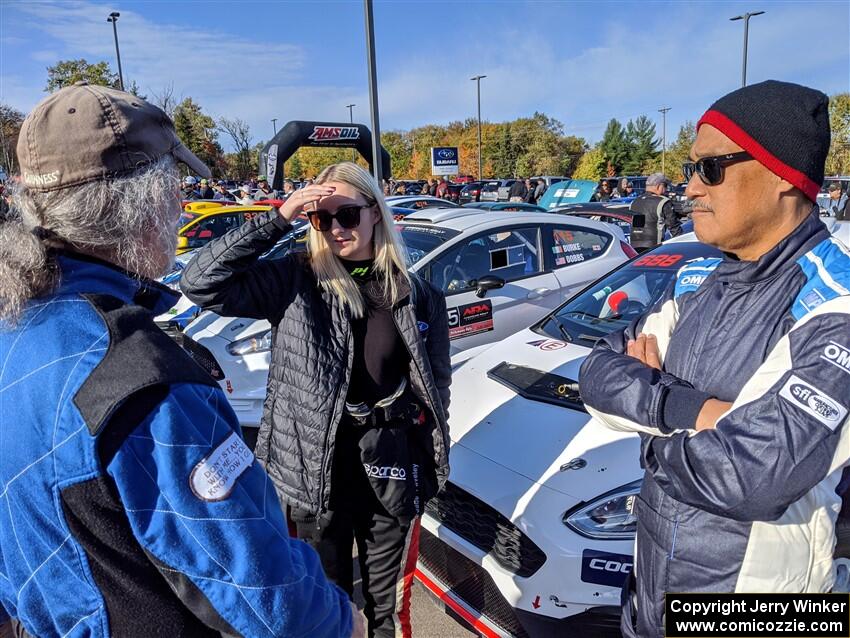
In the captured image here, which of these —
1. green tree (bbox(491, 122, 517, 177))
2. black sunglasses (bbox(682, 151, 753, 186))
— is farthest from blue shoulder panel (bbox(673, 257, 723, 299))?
green tree (bbox(491, 122, 517, 177))

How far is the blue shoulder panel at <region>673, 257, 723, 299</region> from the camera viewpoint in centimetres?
171

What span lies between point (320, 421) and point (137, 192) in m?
1.15

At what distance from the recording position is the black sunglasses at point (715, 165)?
4.63 feet

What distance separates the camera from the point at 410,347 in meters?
2.15

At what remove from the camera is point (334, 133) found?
11.4 m

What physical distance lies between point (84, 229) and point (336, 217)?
4.02 feet

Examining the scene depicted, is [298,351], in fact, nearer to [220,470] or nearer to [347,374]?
[347,374]

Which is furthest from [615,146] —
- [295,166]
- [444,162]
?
[444,162]

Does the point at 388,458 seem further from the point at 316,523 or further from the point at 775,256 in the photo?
the point at 775,256

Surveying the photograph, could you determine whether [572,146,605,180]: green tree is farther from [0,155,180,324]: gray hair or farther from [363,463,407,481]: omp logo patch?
[0,155,180,324]: gray hair

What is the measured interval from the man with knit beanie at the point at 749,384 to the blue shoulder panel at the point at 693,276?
0.25 ft

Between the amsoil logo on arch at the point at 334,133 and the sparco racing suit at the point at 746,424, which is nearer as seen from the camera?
the sparco racing suit at the point at 746,424

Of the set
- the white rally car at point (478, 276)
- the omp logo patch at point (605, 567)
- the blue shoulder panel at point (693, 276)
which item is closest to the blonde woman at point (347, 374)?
the omp logo patch at point (605, 567)

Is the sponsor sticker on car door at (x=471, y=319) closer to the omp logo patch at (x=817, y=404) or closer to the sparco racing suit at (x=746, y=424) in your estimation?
the sparco racing suit at (x=746, y=424)
